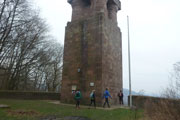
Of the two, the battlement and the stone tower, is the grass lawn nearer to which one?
the stone tower

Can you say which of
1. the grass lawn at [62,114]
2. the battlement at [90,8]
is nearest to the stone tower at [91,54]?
the battlement at [90,8]

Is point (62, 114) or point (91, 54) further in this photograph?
point (91, 54)

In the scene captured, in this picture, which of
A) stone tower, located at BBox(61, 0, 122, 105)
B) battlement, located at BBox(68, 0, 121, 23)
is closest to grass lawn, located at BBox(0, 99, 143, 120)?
stone tower, located at BBox(61, 0, 122, 105)

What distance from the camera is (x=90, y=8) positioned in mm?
15305

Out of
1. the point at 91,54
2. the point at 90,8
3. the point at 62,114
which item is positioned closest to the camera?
the point at 62,114

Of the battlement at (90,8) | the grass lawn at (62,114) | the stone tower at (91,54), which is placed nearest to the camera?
the grass lawn at (62,114)

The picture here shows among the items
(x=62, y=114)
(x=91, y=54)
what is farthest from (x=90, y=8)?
(x=62, y=114)

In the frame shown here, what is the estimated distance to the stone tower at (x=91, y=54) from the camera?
12578 millimetres

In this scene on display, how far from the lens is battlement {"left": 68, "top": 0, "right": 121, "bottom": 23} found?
14.3m

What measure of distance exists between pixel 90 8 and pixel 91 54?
5357 millimetres

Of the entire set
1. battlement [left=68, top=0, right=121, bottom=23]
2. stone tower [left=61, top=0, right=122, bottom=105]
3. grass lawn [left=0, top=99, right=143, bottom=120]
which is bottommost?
grass lawn [left=0, top=99, right=143, bottom=120]

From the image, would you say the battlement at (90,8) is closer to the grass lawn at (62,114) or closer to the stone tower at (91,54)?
the stone tower at (91,54)

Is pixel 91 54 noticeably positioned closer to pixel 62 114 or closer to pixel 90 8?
pixel 90 8

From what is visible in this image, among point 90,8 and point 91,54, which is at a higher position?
point 90,8
